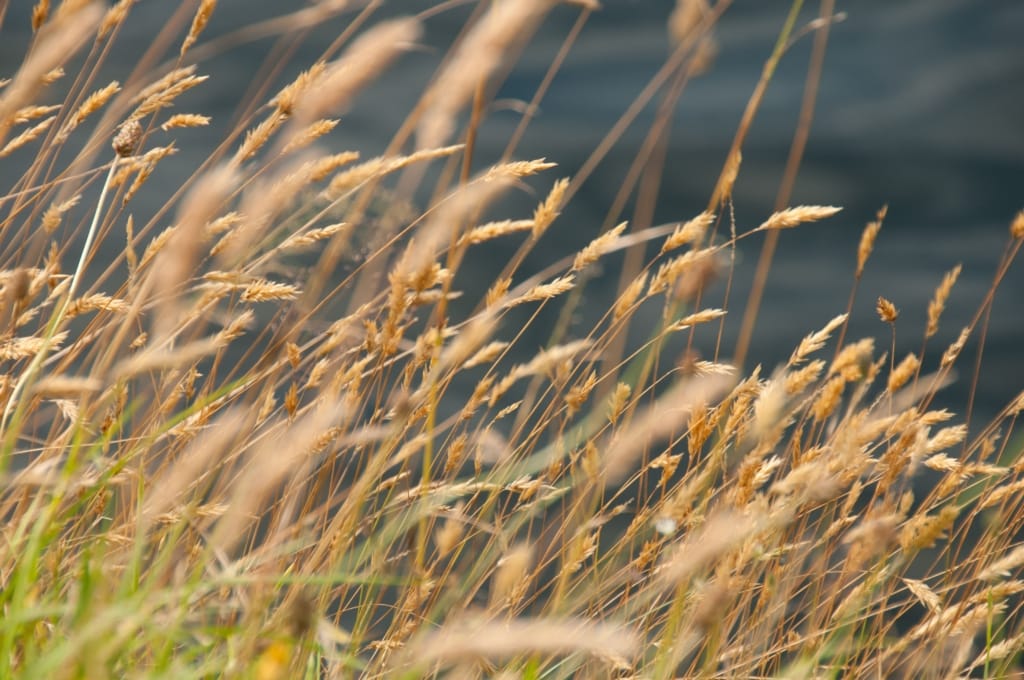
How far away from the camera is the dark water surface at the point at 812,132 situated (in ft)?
15.7

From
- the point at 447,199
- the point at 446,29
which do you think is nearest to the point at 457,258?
the point at 447,199

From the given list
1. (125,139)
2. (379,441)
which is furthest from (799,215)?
(379,441)

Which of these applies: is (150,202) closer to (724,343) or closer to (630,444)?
(724,343)

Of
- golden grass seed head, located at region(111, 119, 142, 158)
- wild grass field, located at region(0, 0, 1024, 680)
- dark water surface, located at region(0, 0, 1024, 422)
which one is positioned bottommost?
dark water surface, located at region(0, 0, 1024, 422)

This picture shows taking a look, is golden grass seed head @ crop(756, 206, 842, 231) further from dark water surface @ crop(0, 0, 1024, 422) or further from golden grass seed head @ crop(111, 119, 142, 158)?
dark water surface @ crop(0, 0, 1024, 422)

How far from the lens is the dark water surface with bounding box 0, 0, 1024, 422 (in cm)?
478

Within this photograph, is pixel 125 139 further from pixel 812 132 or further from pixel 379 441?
pixel 812 132

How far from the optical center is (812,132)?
5301mm

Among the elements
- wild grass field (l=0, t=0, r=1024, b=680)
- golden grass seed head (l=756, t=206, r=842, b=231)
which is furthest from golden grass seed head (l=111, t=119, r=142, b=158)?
golden grass seed head (l=756, t=206, r=842, b=231)

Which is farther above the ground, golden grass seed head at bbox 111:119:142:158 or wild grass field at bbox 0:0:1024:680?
golden grass seed head at bbox 111:119:142:158

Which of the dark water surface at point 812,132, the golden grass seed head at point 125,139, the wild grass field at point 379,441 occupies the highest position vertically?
the golden grass seed head at point 125,139

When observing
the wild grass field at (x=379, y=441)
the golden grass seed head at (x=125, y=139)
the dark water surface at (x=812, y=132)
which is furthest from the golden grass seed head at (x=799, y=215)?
the dark water surface at (x=812, y=132)

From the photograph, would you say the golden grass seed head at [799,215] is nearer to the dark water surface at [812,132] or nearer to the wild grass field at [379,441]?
the wild grass field at [379,441]

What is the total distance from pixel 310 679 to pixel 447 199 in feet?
2.40
